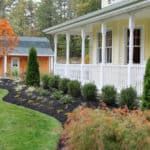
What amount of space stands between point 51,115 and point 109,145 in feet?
20.5

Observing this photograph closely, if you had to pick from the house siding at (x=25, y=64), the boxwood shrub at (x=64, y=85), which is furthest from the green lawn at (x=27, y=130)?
the house siding at (x=25, y=64)

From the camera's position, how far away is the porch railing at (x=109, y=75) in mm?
14250

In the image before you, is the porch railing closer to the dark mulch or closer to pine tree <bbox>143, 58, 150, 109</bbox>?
the dark mulch

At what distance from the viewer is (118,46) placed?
19.1 metres

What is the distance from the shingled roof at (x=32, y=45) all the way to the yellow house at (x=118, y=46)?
2068cm

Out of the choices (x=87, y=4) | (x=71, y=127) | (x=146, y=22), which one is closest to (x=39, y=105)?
(x=146, y=22)

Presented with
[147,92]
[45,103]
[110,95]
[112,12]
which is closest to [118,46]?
[112,12]

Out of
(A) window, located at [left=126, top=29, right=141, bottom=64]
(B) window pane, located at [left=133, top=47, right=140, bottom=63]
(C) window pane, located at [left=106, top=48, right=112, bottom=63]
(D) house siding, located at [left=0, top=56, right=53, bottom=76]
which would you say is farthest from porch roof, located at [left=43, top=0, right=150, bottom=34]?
(D) house siding, located at [left=0, top=56, right=53, bottom=76]

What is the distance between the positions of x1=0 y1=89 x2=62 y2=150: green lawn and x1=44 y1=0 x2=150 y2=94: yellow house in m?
3.57

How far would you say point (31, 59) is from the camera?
23828 mm

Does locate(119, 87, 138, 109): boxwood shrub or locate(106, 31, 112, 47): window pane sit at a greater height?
locate(106, 31, 112, 47): window pane

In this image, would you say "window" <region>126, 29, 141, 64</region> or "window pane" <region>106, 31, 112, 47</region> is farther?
"window pane" <region>106, 31, 112, 47</region>

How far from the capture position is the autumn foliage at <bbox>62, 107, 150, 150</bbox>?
681 centimetres

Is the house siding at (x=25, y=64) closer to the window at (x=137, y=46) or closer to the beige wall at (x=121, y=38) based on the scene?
the beige wall at (x=121, y=38)
